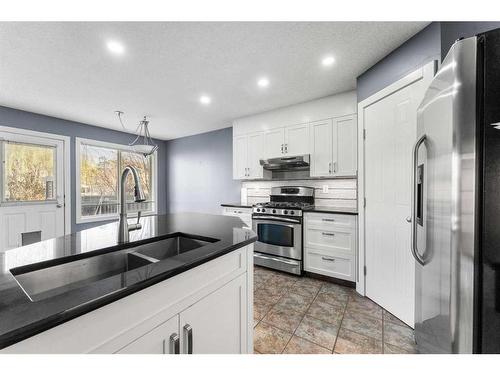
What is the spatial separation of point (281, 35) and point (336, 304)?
2.65 m

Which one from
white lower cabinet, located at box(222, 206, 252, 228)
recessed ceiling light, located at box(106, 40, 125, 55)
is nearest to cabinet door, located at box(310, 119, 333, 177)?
white lower cabinet, located at box(222, 206, 252, 228)

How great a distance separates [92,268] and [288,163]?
2.85 meters

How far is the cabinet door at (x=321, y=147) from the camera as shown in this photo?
123 inches

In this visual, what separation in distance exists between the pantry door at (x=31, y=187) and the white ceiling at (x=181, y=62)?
0.59 metres

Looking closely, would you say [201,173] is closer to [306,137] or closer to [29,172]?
[306,137]

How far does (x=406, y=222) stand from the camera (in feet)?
6.46

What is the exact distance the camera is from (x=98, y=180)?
4.57 meters

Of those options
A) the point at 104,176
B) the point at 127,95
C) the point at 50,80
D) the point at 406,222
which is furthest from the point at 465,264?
the point at 104,176

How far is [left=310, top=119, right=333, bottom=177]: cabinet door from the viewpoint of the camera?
312 cm

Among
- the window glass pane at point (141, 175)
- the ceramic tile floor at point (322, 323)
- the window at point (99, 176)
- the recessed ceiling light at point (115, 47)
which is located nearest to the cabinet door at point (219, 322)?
the ceramic tile floor at point (322, 323)

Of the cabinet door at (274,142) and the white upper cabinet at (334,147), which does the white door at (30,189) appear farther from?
the white upper cabinet at (334,147)

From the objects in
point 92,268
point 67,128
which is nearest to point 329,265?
point 92,268

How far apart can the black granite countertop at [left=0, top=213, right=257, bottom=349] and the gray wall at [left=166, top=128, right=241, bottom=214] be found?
3.09m
